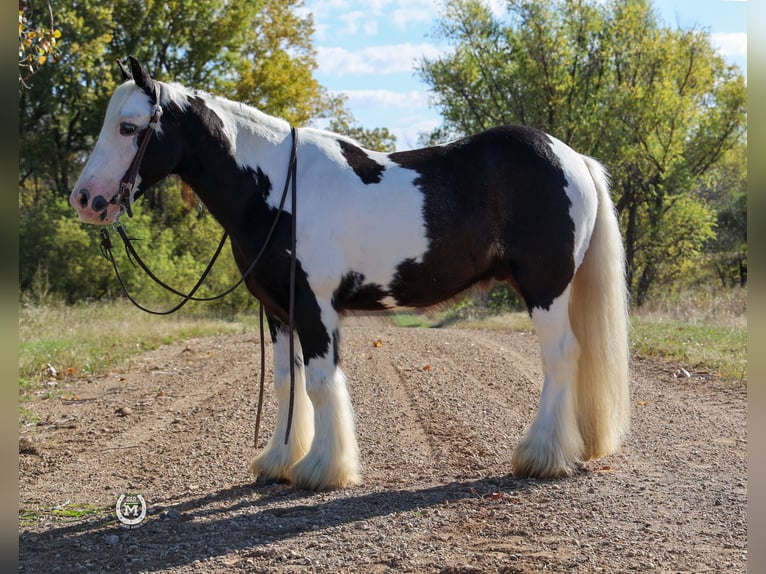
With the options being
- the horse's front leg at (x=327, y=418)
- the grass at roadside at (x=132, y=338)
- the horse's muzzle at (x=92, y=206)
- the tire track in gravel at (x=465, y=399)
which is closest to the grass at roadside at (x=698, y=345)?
the grass at roadside at (x=132, y=338)

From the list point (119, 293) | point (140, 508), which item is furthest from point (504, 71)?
point (140, 508)

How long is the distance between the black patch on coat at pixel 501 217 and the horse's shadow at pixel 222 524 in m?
1.33

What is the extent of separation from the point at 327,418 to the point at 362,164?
1.72 metres

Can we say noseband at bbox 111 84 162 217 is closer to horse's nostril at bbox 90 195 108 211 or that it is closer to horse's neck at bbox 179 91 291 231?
horse's nostril at bbox 90 195 108 211

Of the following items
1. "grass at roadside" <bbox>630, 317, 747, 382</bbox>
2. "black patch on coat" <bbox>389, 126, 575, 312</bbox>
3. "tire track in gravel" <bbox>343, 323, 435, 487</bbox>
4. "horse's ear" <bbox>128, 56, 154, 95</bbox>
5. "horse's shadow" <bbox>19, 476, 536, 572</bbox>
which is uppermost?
"horse's ear" <bbox>128, 56, 154, 95</bbox>

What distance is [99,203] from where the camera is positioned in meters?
4.34

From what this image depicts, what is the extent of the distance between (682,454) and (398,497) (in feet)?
7.47

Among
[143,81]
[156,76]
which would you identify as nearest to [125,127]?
[143,81]

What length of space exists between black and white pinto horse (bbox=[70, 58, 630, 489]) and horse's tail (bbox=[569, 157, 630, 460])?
0.01 meters

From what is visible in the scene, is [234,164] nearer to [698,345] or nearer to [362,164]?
[362,164]

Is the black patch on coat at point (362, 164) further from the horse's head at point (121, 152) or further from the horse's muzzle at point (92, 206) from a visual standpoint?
the horse's muzzle at point (92, 206)

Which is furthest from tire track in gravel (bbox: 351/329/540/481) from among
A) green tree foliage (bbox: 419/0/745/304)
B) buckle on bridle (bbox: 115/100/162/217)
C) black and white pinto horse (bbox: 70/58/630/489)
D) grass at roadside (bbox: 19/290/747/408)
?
green tree foliage (bbox: 419/0/745/304)

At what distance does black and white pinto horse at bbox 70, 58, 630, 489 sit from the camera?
468 cm

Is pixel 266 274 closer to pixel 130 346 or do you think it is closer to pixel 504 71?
pixel 130 346
